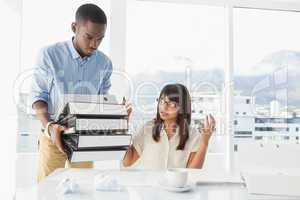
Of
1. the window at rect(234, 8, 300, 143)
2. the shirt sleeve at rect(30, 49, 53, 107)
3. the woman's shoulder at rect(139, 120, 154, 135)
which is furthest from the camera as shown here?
the window at rect(234, 8, 300, 143)

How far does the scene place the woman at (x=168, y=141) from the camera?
2.20 m

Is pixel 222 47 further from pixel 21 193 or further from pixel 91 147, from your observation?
pixel 21 193

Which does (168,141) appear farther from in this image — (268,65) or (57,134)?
(268,65)

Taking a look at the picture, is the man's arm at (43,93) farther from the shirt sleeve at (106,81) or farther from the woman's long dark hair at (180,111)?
the woman's long dark hair at (180,111)

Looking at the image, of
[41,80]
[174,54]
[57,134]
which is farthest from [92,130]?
[174,54]

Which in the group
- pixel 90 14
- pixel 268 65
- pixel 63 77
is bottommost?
pixel 63 77

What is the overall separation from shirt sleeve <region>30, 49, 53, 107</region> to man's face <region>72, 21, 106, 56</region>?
0.26m

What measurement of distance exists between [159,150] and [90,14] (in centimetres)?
114

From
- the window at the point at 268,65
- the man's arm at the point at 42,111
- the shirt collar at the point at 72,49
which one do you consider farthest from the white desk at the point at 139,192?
the window at the point at 268,65

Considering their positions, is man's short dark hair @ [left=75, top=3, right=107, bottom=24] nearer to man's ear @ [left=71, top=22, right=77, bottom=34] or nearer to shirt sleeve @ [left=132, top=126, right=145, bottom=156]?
man's ear @ [left=71, top=22, right=77, bottom=34]

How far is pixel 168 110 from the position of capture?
7.31 feet

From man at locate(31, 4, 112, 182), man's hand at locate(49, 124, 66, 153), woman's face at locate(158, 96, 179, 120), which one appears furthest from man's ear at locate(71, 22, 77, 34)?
woman's face at locate(158, 96, 179, 120)

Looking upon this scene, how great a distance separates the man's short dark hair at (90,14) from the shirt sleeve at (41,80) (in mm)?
369

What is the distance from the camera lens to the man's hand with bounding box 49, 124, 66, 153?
2.15 metres
